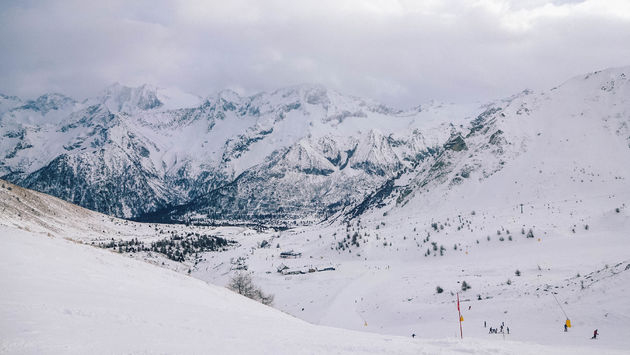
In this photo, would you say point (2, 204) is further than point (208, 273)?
No

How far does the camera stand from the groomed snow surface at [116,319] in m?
9.75

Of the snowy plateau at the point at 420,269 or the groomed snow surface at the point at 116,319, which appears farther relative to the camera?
the snowy plateau at the point at 420,269

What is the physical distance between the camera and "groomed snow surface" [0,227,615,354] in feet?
32.0

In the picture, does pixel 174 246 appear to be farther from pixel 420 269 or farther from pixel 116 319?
pixel 116 319

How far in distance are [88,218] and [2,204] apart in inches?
3223

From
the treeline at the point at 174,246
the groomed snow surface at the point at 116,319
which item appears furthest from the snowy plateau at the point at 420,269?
the treeline at the point at 174,246

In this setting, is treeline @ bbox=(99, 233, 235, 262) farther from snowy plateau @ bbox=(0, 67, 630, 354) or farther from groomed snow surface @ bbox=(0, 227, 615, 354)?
groomed snow surface @ bbox=(0, 227, 615, 354)

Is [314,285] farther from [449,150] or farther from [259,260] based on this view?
[449,150]

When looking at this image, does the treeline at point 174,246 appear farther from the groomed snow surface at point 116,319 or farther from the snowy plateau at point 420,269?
the groomed snow surface at point 116,319

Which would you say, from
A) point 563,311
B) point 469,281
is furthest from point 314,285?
point 563,311

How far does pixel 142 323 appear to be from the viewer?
1278 cm

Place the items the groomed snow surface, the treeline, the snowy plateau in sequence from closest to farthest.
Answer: the groomed snow surface
the snowy plateau
the treeline

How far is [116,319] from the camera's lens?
40.8 ft

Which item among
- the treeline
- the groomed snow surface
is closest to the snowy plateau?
the groomed snow surface
